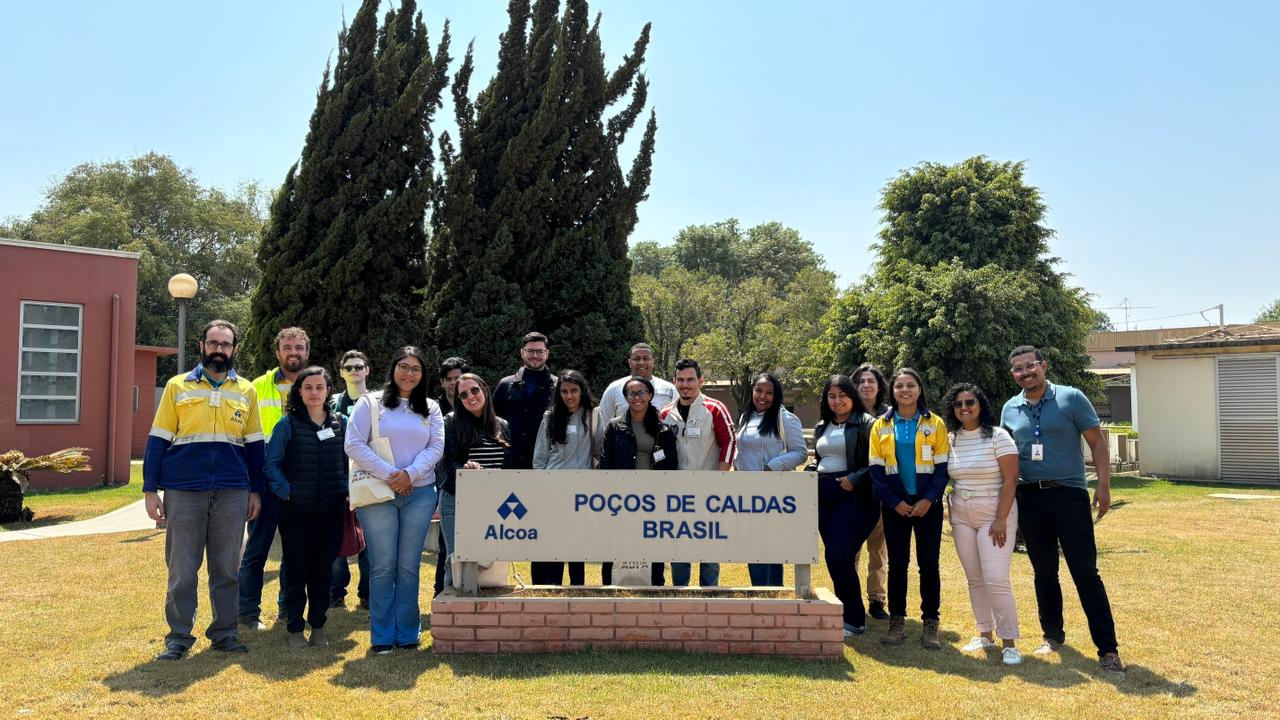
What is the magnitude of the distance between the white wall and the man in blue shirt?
16.3 m

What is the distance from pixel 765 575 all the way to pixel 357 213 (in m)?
9.88

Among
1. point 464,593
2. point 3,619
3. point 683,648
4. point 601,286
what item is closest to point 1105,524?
point 601,286

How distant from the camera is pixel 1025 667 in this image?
16.2ft

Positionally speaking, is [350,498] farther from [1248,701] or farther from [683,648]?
[1248,701]

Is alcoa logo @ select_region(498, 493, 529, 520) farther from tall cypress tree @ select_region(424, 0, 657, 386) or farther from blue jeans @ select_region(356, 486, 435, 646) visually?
tall cypress tree @ select_region(424, 0, 657, 386)

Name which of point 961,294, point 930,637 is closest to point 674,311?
point 961,294

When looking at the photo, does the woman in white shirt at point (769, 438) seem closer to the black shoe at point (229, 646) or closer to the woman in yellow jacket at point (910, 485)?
the woman in yellow jacket at point (910, 485)

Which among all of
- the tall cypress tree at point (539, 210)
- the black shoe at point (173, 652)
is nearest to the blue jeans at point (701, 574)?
the black shoe at point (173, 652)

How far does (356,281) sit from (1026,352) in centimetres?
1018

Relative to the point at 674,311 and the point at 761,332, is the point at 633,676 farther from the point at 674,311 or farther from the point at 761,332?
the point at 674,311

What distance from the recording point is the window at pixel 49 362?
15.4m

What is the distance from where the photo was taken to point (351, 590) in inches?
280

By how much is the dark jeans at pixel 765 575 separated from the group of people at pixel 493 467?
0.32m

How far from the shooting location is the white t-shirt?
514 centimetres
